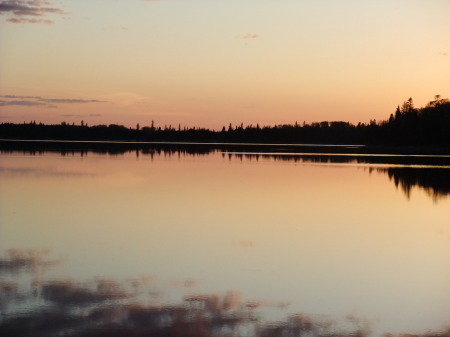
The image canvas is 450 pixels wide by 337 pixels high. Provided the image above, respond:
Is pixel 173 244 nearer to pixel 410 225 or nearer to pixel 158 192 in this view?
pixel 410 225

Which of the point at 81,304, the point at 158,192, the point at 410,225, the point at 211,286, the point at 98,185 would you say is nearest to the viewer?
the point at 81,304

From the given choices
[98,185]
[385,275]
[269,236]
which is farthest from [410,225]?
[98,185]

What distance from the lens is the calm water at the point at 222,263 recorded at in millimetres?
10570

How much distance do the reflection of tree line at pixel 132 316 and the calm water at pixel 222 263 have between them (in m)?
0.03

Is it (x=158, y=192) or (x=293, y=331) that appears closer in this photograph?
(x=293, y=331)

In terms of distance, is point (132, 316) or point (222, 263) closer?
point (132, 316)

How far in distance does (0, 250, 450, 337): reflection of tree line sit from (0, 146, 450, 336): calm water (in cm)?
3

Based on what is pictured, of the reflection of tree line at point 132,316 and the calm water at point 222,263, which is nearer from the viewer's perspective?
the reflection of tree line at point 132,316

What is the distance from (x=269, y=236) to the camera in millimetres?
19016

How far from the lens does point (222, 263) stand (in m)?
15.0

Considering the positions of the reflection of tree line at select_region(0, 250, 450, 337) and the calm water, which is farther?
the calm water

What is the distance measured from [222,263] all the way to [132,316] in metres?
4.82

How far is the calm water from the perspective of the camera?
10570 mm

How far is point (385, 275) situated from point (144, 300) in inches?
233
